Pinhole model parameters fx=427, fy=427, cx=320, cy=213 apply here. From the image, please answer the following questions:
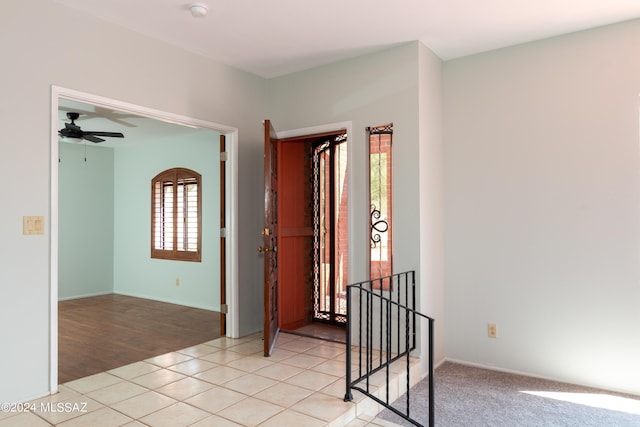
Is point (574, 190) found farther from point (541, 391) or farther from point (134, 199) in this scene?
point (134, 199)

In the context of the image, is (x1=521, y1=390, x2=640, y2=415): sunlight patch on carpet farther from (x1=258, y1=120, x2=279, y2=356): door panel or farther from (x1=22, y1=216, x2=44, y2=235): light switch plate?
(x1=22, y1=216, x2=44, y2=235): light switch plate

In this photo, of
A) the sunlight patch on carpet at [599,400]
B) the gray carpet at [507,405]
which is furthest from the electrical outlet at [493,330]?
the sunlight patch on carpet at [599,400]

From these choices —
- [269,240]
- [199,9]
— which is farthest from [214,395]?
[199,9]

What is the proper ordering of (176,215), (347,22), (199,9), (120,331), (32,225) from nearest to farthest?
(32,225) → (199,9) → (347,22) → (120,331) → (176,215)

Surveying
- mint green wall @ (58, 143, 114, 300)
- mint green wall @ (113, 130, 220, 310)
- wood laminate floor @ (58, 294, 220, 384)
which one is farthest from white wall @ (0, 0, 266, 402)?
mint green wall @ (58, 143, 114, 300)

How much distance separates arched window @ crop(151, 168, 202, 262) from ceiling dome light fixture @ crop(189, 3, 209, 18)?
11.3 ft

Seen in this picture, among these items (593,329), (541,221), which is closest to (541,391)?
(593,329)

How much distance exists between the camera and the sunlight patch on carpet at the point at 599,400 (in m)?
2.89

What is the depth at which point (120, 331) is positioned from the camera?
179 inches

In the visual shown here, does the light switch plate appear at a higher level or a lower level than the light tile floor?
higher

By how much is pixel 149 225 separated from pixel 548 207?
568cm

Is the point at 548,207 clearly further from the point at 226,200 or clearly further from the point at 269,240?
the point at 226,200

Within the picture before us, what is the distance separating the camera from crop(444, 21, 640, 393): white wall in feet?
10.3

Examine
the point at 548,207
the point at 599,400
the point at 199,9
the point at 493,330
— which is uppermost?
the point at 199,9
